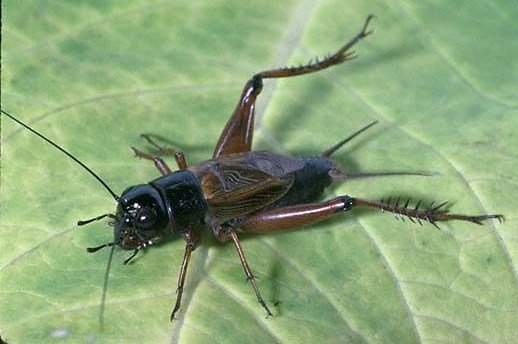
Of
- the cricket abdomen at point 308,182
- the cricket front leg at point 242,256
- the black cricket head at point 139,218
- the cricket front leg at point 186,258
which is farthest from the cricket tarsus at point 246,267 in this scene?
the cricket abdomen at point 308,182

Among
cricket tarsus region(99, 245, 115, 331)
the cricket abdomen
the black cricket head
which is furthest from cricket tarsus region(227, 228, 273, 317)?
cricket tarsus region(99, 245, 115, 331)

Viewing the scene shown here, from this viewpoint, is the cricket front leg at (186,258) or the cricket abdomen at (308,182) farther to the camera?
the cricket abdomen at (308,182)

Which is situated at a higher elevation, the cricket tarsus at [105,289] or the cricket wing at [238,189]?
the cricket wing at [238,189]

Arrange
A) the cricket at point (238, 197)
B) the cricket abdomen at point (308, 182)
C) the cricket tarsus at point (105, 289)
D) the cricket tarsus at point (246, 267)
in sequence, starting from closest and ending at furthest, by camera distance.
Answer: the cricket tarsus at point (105, 289), the cricket tarsus at point (246, 267), the cricket at point (238, 197), the cricket abdomen at point (308, 182)

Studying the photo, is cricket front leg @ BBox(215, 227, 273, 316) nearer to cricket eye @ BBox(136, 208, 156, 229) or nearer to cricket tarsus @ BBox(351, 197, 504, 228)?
cricket eye @ BBox(136, 208, 156, 229)

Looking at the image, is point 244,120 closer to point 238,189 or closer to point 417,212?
point 238,189

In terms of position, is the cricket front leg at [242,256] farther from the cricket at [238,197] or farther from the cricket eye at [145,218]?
the cricket eye at [145,218]

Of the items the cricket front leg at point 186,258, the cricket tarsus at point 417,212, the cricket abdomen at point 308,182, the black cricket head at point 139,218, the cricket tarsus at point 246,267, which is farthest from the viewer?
the cricket abdomen at point 308,182
